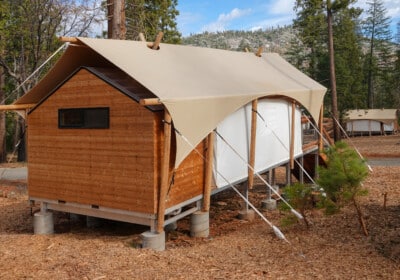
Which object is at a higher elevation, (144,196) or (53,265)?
(144,196)

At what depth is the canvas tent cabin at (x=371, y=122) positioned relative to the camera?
152 ft

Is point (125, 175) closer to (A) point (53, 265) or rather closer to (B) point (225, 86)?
(A) point (53, 265)

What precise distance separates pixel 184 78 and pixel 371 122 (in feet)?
143

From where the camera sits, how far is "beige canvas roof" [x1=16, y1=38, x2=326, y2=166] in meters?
7.15

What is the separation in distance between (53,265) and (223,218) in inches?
216

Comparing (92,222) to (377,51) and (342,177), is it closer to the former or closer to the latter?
(342,177)

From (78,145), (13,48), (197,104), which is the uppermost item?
(13,48)

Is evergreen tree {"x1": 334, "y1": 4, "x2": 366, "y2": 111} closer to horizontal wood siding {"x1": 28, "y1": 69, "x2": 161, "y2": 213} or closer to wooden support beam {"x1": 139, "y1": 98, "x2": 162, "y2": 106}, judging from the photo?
horizontal wood siding {"x1": 28, "y1": 69, "x2": 161, "y2": 213}

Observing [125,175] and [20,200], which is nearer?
[125,175]

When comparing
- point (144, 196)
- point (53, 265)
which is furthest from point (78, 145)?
point (53, 265)

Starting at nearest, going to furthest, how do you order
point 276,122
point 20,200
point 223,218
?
point 223,218 < point 276,122 < point 20,200

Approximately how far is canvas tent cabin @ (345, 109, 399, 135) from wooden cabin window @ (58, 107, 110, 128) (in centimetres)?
4196

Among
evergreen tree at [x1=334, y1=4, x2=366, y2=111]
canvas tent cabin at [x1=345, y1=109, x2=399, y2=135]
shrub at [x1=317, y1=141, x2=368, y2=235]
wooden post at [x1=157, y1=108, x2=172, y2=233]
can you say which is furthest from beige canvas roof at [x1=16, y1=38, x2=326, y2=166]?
canvas tent cabin at [x1=345, y1=109, x2=399, y2=135]

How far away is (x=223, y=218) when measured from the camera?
36.1ft
